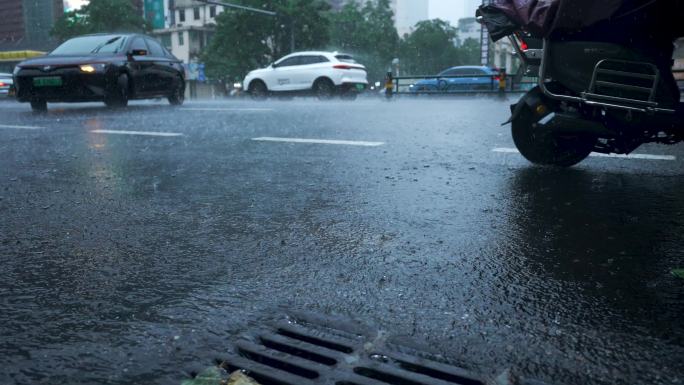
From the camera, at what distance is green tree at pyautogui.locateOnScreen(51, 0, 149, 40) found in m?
52.3

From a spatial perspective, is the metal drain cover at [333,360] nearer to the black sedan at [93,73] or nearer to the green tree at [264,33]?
the black sedan at [93,73]

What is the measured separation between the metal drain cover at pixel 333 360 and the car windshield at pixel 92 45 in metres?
12.4

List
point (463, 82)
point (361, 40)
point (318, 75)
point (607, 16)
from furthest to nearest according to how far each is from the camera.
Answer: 1. point (361, 40)
2. point (463, 82)
3. point (318, 75)
4. point (607, 16)

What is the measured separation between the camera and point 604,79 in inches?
171

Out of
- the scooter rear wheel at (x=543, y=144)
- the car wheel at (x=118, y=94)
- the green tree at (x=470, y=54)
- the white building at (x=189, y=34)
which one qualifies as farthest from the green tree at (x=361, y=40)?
the scooter rear wheel at (x=543, y=144)

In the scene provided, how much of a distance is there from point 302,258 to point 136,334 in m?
0.90

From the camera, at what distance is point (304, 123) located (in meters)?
9.43

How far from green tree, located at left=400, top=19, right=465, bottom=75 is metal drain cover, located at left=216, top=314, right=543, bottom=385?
7414cm

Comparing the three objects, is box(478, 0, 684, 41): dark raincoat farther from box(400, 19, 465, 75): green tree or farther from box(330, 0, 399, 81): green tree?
box(400, 19, 465, 75): green tree

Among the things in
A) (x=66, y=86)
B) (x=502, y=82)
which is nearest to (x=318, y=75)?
(x=502, y=82)

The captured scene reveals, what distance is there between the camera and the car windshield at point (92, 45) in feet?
42.7

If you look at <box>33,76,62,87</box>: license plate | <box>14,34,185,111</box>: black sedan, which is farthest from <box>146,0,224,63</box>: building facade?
<box>33,76,62,87</box>: license plate

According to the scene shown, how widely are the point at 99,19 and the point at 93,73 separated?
44868 mm

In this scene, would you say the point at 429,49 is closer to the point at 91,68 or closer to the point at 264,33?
the point at 264,33
